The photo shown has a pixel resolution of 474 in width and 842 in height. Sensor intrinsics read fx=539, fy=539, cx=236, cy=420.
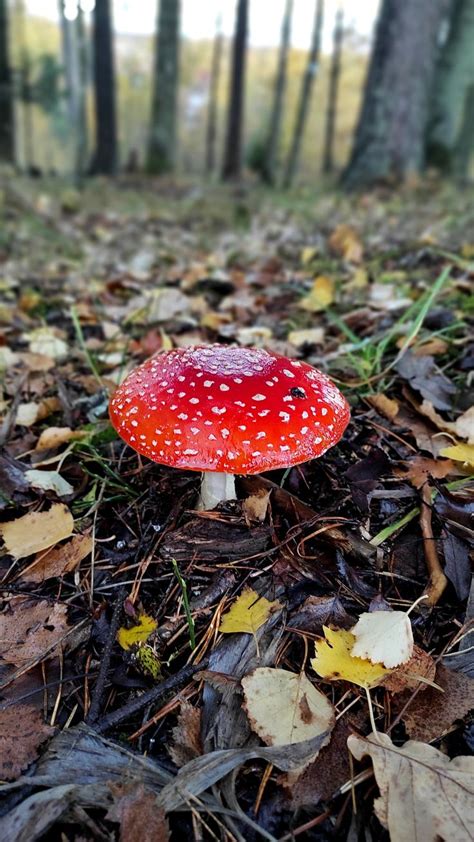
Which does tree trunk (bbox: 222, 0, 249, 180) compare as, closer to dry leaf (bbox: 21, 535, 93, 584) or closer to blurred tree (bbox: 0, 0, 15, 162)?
blurred tree (bbox: 0, 0, 15, 162)

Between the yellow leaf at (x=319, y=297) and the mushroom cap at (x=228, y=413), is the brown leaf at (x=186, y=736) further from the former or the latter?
the yellow leaf at (x=319, y=297)

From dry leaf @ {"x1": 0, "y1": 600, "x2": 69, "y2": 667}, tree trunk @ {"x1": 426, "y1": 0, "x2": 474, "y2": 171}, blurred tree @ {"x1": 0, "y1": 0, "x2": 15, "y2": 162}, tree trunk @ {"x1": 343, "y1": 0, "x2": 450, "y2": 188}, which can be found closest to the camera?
dry leaf @ {"x1": 0, "y1": 600, "x2": 69, "y2": 667}

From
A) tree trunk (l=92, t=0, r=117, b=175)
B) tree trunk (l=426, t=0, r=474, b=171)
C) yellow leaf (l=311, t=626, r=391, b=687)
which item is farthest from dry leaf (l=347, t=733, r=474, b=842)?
tree trunk (l=92, t=0, r=117, b=175)

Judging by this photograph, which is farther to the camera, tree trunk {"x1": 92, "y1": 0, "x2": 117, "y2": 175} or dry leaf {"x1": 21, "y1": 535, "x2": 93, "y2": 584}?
tree trunk {"x1": 92, "y1": 0, "x2": 117, "y2": 175}

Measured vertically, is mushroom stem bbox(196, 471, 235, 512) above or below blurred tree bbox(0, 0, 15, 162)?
below

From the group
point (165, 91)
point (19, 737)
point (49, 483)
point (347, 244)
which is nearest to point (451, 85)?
point (165, 91)

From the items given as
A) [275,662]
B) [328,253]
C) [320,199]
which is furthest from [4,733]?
[320,199]
